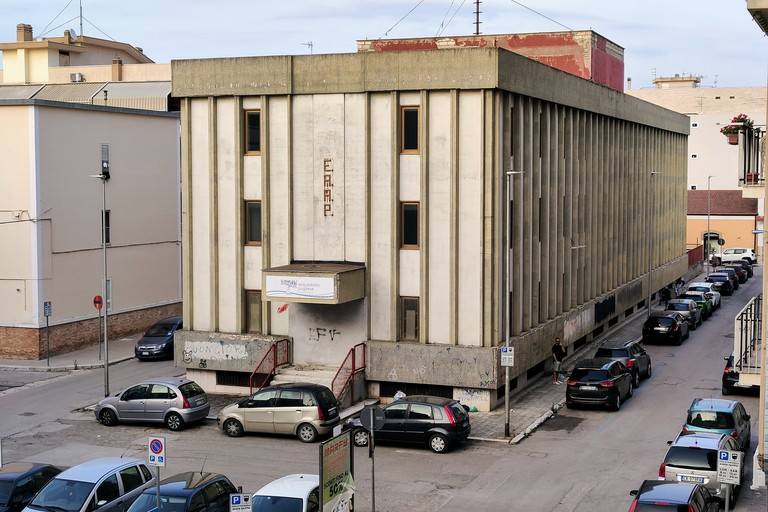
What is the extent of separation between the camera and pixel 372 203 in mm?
33062

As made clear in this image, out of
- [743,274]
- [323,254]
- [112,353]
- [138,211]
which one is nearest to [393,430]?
[323,254]

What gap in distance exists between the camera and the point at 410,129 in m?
32.8

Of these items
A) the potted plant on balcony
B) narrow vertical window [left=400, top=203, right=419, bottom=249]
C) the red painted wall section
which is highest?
the red painted wall section

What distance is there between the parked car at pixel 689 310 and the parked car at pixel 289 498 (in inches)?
1286

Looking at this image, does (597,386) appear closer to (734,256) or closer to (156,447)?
(156,447)

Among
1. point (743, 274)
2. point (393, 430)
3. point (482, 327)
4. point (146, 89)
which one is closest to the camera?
point (393, 430)

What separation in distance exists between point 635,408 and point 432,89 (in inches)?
459

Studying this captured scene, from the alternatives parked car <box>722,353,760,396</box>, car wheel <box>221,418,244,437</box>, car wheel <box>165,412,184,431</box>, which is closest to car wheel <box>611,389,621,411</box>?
parked car <box>722,353,760,396</box>

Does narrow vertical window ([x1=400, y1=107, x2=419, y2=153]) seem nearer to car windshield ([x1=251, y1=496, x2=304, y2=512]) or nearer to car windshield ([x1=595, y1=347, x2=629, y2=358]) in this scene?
car windshield ([x1=595, y1=347, x2=629, y2=358])

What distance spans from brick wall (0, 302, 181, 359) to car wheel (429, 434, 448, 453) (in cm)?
2090

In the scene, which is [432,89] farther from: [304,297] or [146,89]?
[146,89]

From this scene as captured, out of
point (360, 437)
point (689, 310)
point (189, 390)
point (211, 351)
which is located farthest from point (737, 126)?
point (689, 310)

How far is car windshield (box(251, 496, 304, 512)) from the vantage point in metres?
19.7

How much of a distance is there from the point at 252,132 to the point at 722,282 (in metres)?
38.6
